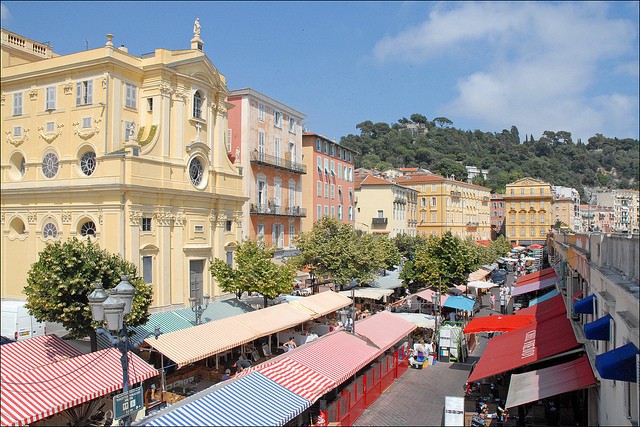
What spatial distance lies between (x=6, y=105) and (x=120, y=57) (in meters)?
7.57

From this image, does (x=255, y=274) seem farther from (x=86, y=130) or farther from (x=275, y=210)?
(x=275, y=210)

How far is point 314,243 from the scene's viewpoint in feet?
123

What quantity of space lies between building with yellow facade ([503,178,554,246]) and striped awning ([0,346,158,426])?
9892cm

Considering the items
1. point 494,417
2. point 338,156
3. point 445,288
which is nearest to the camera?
point 494,417

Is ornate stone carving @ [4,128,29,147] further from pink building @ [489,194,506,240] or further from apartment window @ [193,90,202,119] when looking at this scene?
pink building @ [489,194,506,240]

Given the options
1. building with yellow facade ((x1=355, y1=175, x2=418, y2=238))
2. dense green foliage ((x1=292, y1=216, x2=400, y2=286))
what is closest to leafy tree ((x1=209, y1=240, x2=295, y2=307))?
dense green foliage ((x1=292, y1=216, x2=400, y2=286))

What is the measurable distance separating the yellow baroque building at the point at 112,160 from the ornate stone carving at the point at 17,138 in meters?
0.06

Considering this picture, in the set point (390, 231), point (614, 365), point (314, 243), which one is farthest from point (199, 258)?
point (390, 231)

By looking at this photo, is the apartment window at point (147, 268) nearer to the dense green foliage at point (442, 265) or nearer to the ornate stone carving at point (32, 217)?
the ornate stone carving at point (32, 217)

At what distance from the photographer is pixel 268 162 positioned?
139 feet

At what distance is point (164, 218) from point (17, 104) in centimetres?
1027

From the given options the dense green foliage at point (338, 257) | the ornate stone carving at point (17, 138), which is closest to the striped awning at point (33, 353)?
the ornate stone carving at point (17, 138)

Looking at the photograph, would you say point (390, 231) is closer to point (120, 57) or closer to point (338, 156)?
point (338, 156)

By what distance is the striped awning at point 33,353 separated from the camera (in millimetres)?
14461
